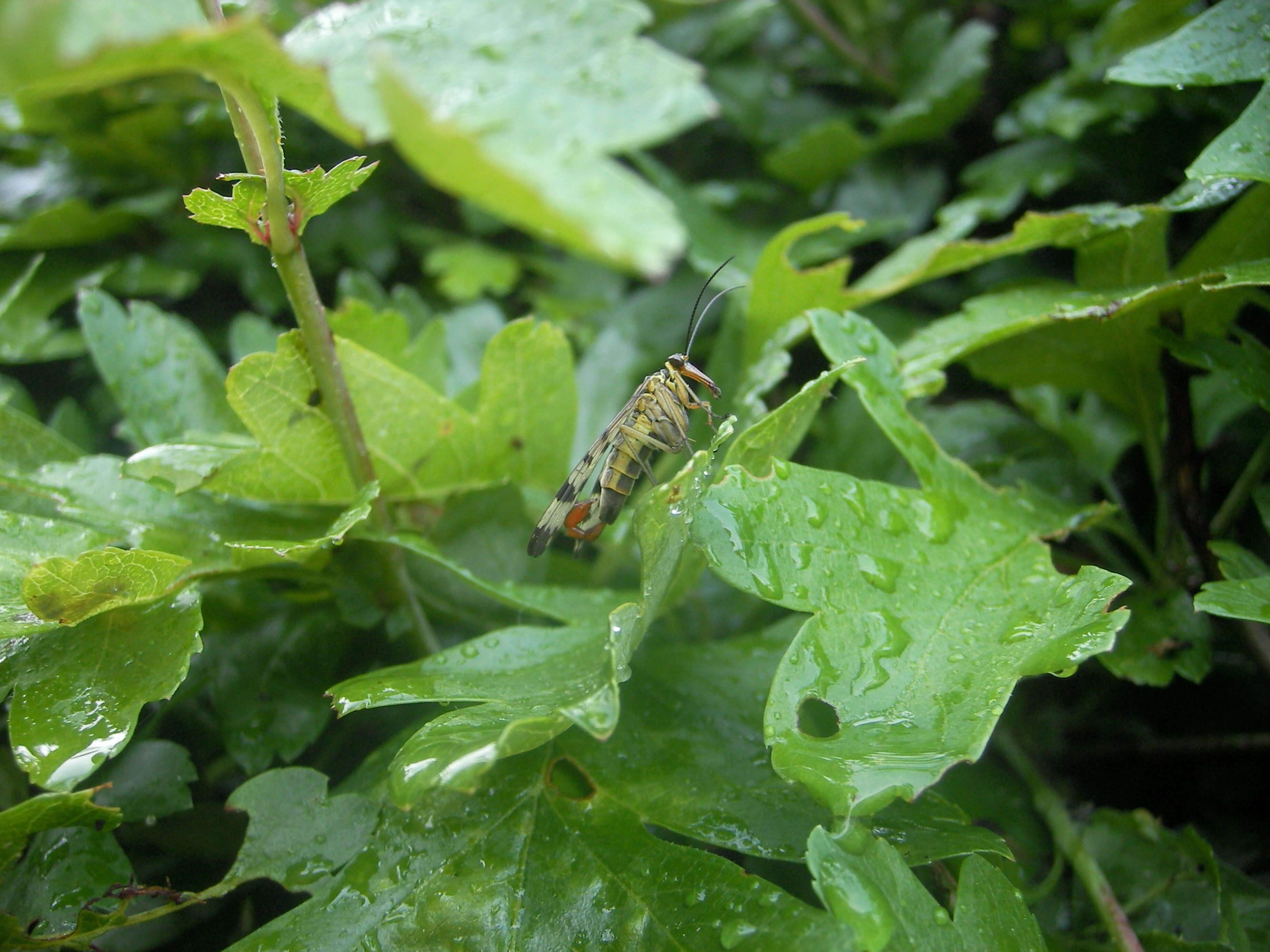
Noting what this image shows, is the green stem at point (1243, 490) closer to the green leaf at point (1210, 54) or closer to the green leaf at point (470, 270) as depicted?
the green leaf at point (1210, 54)

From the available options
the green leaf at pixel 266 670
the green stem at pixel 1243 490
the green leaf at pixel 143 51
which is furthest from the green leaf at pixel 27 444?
the green stem at pixel 1243 490

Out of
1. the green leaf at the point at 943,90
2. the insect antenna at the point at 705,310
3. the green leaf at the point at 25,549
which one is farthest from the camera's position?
the green leaf at the point at 943,90

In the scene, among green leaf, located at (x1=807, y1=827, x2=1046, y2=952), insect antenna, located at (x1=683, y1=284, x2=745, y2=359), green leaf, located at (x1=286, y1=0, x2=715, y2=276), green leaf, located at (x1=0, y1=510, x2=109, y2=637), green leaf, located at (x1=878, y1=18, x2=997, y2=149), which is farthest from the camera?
green leaf, located at (x1=878, y1=18, x2=997, y2=149)

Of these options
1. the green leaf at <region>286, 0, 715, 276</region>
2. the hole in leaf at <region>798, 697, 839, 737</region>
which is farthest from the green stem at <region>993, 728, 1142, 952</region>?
the green leaf at <region>286, 0, 715, 276</region>

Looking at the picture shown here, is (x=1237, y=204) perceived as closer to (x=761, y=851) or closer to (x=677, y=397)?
(x=677, y=397)

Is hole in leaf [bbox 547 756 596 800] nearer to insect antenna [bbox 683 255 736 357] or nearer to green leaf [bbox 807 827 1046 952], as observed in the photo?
green leaf [bbox 807 827 1046 952]

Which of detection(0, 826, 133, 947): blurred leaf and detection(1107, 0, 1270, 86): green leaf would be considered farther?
detection(1107, 0, 1270, 86): green leaf

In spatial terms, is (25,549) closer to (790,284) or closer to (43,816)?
(43,816)
